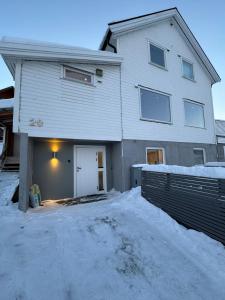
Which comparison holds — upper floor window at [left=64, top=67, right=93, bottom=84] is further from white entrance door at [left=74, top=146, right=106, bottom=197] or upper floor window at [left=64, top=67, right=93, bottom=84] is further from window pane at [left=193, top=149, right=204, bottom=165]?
window pane at [left=193, top=149, right=204, bottom=165]

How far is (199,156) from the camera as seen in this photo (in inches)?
422

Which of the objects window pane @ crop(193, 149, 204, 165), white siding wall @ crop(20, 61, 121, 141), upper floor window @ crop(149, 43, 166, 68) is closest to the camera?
white siding wall @ crop(20, 61, 121, 141)

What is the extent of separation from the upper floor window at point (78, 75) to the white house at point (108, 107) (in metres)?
0.04

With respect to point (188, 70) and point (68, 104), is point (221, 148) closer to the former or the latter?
point (188, 70)

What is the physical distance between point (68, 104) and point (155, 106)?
15.6 ft

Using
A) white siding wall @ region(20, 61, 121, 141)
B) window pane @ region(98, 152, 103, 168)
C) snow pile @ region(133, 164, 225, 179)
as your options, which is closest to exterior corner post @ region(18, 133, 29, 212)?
white siding wall @ region(20, 61, 121, 141)

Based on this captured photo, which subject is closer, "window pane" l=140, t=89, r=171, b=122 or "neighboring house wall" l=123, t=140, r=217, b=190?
"neighboring house wall" l=123, t=140, r=217, b=190

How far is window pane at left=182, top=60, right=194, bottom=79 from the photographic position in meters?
11.0

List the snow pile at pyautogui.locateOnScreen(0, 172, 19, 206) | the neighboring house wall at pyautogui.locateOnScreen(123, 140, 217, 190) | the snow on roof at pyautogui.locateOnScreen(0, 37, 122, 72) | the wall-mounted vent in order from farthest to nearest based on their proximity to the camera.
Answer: the neighboring house wall at pyautogui.locateOnScreen(123, 140, 217, 190), the wall-mounted vent, the snow pile at pyautogui.locateOnScreen(0, 172, 19, 206), the snow on roof at pyautogui.locateOnScreen(0, 37, 122, 72)

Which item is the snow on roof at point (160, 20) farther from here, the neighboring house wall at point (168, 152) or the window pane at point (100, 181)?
the window pane at point (100, 181)

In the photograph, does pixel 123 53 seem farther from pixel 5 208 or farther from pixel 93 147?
pixel 5 208

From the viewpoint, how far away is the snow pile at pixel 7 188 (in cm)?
568

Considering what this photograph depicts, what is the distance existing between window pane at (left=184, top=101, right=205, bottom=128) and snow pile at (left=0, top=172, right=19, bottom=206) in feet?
31.8

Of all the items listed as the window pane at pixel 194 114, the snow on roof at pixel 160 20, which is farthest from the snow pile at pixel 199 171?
the snow on roof at pixel 160 20
